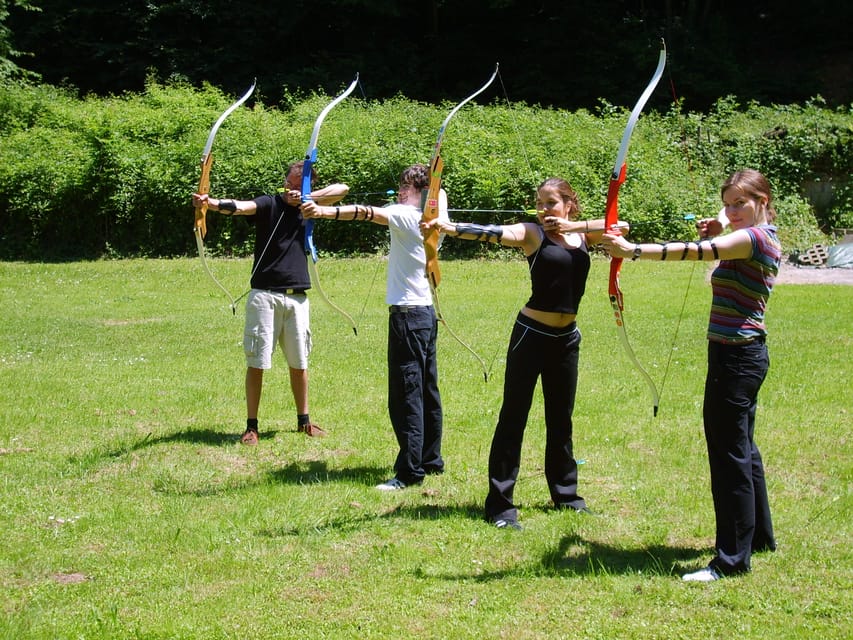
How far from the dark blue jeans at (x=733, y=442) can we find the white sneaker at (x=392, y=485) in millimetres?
1789

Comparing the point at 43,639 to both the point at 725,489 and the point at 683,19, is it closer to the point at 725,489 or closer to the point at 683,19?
the point at 725,489

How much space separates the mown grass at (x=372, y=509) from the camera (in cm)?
352

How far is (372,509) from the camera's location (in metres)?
4.69

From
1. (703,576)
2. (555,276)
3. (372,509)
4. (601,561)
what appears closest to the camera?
(703,576)

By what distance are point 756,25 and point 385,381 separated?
928 inches

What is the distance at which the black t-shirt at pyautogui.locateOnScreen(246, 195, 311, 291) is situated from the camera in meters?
5.80

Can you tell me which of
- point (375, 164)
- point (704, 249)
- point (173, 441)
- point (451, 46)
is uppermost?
point (451, 46)

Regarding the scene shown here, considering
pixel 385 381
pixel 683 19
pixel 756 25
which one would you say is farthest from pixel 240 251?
pixel 756 25

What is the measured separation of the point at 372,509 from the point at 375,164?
11464mm

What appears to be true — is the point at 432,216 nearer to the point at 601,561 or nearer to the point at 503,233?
the point at 503,233

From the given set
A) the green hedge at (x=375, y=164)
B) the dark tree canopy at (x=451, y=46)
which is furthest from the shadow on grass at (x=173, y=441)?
the dark tree canopy at (x=451, y=46)

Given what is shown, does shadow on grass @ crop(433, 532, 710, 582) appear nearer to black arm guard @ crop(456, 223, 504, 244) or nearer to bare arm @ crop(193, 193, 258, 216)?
black arm guard @ crop(456, 223, 504, 244)

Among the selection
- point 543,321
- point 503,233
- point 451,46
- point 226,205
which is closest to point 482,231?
point 503,233

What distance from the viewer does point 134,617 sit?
3.50 metres
